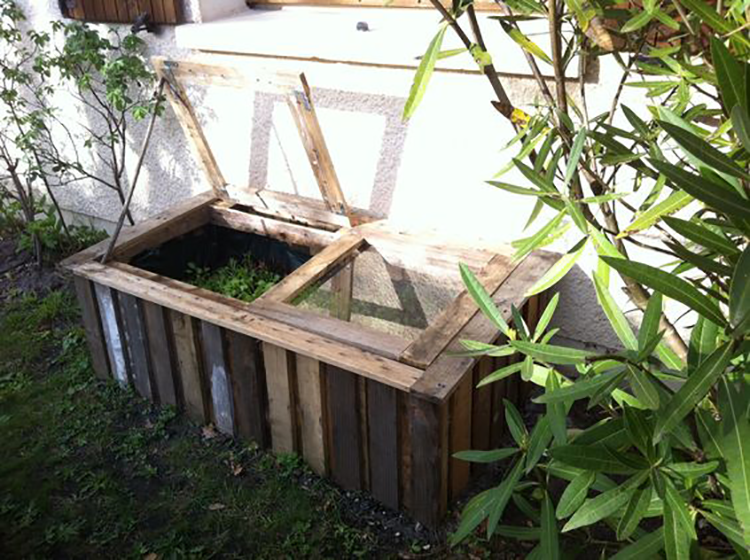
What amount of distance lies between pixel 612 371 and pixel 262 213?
2.61 metres

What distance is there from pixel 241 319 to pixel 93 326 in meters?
0.98

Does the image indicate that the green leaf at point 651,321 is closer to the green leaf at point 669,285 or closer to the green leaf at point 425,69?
the green leaf at point 669,285

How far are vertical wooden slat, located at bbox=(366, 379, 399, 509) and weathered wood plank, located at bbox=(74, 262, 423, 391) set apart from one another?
0.07 m

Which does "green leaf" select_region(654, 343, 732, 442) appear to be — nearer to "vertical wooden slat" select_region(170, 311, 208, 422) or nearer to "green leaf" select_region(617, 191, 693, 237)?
"green leaf" select_region(617, 191, 693, 237)

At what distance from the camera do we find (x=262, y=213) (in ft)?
12.1

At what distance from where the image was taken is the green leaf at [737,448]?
109cm

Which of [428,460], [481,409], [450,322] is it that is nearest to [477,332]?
[450,322]

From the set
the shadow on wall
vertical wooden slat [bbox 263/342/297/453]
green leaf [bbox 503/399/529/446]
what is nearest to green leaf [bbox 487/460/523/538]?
green leaf [bbox 503/399/529/446]

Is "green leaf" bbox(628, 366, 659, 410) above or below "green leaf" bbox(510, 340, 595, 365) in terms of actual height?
above

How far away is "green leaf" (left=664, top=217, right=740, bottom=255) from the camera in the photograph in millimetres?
1143

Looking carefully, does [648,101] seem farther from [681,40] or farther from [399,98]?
[399,98]

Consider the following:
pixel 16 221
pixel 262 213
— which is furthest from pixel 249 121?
pixel 16 221

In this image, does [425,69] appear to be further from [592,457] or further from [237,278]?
[237,278]

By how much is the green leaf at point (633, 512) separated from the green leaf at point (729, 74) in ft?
2.31
